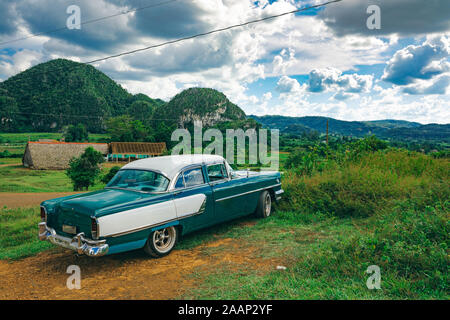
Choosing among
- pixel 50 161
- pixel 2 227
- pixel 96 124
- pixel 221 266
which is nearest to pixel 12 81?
pixel 96 124

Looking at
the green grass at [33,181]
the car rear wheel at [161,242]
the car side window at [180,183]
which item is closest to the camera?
the car rear wheel at [161,242]

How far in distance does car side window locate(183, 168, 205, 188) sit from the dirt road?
44.5 inches

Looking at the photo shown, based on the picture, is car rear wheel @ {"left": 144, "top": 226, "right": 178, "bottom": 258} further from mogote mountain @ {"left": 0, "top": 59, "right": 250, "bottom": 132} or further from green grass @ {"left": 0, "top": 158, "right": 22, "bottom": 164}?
mogote mountain @ {"left": 0, "top": 59, "right": 250, "bottom": 132}

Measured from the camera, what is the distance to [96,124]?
100 m

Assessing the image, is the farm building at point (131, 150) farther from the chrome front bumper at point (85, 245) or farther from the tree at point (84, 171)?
the chrome front bumper at point (85, 245)

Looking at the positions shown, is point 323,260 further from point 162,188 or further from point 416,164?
point 416,164

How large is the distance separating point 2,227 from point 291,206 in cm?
737

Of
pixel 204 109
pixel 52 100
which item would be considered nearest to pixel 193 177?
pixel 204 109

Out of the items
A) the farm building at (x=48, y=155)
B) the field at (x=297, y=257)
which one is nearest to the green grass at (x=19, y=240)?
the field at (x=297, y=257)

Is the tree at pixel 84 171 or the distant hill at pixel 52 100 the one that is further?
the distant hill at pixel 52 100

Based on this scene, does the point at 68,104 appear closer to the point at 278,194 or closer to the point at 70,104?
the point at 70,104

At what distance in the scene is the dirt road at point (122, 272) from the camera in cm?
364

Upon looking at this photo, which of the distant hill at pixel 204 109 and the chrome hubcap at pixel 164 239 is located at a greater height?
the distant hill at pixel 204 109

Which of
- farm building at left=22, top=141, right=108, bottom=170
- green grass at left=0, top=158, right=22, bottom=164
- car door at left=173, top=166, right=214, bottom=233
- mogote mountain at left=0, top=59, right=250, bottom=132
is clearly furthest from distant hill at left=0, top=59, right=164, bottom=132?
car door at left=173, top=166, right=214, bottom=233
